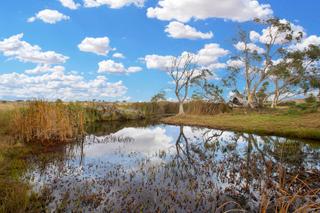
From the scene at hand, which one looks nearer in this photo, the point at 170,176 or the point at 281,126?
the point at 170,176

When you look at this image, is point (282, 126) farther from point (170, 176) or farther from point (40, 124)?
point (40, 124)

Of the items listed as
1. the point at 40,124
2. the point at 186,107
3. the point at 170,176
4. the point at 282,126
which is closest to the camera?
the point at 170,176

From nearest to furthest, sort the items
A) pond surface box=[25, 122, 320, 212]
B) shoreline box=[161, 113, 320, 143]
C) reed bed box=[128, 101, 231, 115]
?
pond surface box=[25, 122, 320, 212] → shoreline box=[161, 113, 320, 143] → reed bed box=[128, 101, 231, 115]

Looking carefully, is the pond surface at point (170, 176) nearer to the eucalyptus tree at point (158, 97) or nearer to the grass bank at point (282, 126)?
the grass bank at point (282, 126)

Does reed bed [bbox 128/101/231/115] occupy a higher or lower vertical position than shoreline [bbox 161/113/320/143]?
higher

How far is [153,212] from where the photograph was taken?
6.02 m

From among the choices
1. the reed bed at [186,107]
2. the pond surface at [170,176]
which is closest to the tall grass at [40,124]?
the pond surface at [170,176]

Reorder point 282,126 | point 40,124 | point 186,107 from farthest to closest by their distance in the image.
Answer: point 186,107 → point 282,126 → point 40,124

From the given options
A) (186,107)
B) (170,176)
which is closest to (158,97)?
(186,107)

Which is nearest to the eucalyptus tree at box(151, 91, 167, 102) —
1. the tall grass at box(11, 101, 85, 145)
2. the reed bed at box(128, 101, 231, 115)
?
the reed bed at box(128, 101, 231, 115)

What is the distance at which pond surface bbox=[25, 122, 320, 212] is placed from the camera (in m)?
6.51

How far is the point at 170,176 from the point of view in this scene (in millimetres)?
8781

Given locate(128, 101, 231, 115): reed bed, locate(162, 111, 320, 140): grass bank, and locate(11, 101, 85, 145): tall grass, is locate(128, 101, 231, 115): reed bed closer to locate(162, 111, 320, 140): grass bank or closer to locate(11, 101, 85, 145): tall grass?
locate(162, 111, 320, 140): grass bank

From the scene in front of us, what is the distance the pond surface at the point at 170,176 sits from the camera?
651 cm
